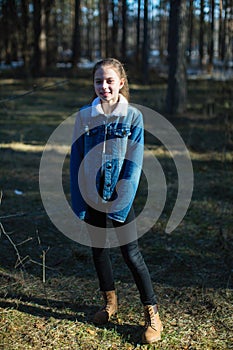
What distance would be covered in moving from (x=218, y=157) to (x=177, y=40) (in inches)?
170

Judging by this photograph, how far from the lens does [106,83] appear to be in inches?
110

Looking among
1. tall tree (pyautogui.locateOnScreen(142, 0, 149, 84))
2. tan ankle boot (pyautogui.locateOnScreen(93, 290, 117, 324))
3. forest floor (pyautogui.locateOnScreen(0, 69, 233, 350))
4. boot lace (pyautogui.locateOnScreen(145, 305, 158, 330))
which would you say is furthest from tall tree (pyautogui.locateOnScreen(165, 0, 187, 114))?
boot lace (pyautogui.locateOnScreen(145, 305, 158, 330))

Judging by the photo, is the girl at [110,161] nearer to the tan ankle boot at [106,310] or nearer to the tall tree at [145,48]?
the tan ankle boot at [106,310]

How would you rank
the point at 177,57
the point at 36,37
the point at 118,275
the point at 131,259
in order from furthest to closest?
the point at 36,37, the point at 177,57, the point at 118,275, the point at 131,259

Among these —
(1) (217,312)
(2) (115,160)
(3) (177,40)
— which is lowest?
(1) (217,312)

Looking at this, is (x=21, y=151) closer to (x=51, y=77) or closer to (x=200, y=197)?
(x=200, y=197)

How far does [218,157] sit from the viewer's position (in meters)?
8.18

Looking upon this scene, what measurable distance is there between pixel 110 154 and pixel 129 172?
0.16m

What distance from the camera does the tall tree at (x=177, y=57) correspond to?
11.2 meters

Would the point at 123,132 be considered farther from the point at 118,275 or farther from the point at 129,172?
the point at 118,275

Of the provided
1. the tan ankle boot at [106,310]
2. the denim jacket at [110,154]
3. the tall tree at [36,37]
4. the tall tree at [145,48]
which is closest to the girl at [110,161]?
the denim jacket at [110,154]

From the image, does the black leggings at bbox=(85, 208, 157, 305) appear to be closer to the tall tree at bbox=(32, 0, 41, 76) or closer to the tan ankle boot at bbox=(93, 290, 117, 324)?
the tan ankle boot at bbox=(93, 290, 117, 324)

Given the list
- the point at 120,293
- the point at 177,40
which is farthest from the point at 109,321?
the point at 177,40

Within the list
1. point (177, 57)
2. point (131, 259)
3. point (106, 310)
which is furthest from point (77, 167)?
point (177, 57)
